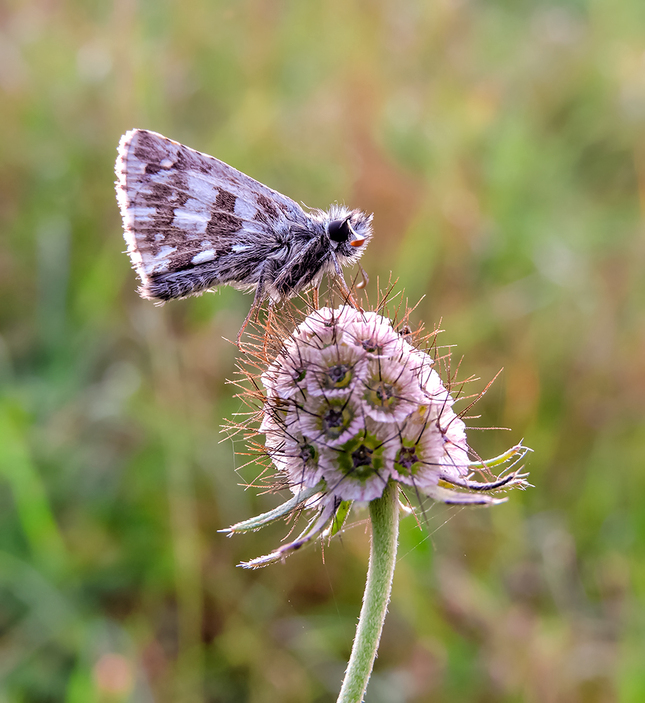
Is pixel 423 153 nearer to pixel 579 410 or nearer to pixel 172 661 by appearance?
pixel 579 410

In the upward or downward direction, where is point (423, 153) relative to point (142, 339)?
upward

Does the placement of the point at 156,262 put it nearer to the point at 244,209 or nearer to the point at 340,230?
the point at 244,209

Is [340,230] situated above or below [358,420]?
above

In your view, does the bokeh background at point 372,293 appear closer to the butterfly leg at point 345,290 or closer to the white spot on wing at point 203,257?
the butterfly leg at point 345,290

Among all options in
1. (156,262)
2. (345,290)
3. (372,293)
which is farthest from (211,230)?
(372,293)

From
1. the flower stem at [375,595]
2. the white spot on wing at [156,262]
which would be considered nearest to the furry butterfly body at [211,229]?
the white spot on wing at [156,262]

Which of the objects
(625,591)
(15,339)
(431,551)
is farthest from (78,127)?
(625,591)

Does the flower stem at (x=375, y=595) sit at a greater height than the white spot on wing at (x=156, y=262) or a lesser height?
lesser
